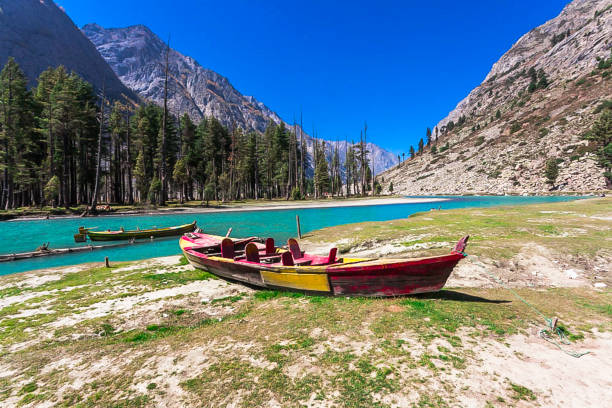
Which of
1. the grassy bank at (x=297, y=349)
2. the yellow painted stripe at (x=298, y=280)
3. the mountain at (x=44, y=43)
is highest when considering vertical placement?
the mountain at (x=44, y=43)

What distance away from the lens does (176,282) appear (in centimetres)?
1014

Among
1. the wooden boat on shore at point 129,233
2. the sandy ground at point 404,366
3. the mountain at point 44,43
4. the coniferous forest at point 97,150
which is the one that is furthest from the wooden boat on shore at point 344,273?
the mountain at point 44,43

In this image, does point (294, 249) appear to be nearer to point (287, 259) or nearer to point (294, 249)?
point (294, 249)

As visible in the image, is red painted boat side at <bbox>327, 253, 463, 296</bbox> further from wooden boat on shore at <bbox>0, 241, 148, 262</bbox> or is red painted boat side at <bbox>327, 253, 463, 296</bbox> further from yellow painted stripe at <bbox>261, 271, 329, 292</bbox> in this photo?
wooden boat on shore at <bbox>0, 241, 148, 262</bbox>

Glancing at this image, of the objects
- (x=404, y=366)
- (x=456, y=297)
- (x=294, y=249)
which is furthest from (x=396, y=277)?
(x=294, y=249)

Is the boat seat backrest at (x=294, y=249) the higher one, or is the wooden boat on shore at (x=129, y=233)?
the boat seat backrest at (x=294, y=249)

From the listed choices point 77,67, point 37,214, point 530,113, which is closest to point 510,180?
point 530,113

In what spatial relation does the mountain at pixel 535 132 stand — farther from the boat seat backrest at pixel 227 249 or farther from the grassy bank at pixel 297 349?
the boat seat backrest at pixel 227 249

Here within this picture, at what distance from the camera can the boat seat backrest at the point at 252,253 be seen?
959 cm

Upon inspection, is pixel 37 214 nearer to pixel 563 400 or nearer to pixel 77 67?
pixel 563 400

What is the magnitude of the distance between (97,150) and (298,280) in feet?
192

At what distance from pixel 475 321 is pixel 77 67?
242950mm

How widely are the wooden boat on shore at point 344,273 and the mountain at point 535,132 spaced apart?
79625 mm

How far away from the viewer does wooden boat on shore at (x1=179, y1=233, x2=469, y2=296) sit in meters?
6.58
